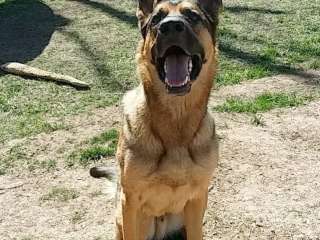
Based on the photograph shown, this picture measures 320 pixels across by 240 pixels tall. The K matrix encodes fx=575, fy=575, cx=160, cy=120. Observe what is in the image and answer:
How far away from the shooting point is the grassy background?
234 inches

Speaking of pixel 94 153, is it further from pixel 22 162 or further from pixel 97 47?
pixel 97 47

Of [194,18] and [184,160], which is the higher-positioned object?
[194,18]

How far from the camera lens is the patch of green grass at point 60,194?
4.46 metres

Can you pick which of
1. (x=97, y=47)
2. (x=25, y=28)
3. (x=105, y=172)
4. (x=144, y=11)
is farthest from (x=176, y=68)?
(x=25, y=28)

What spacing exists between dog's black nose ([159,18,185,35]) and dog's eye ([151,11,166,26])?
0.43ft

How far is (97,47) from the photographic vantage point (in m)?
7.55

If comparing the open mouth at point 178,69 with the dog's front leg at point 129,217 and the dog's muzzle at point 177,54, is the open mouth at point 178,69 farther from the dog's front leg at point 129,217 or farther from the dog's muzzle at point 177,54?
the dog's front leg at point 129,217

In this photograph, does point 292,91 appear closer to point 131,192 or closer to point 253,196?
point 253,196

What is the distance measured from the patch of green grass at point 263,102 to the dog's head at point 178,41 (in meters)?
2.46

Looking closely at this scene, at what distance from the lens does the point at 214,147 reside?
3.48m

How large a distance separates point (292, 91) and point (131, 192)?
3.32 m

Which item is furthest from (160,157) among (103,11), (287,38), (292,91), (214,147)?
(103,11)

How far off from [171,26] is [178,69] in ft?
0.92

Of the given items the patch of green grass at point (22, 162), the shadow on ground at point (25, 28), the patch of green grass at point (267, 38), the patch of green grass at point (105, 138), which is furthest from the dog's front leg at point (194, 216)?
the shadow on ground at point (25, 28)
